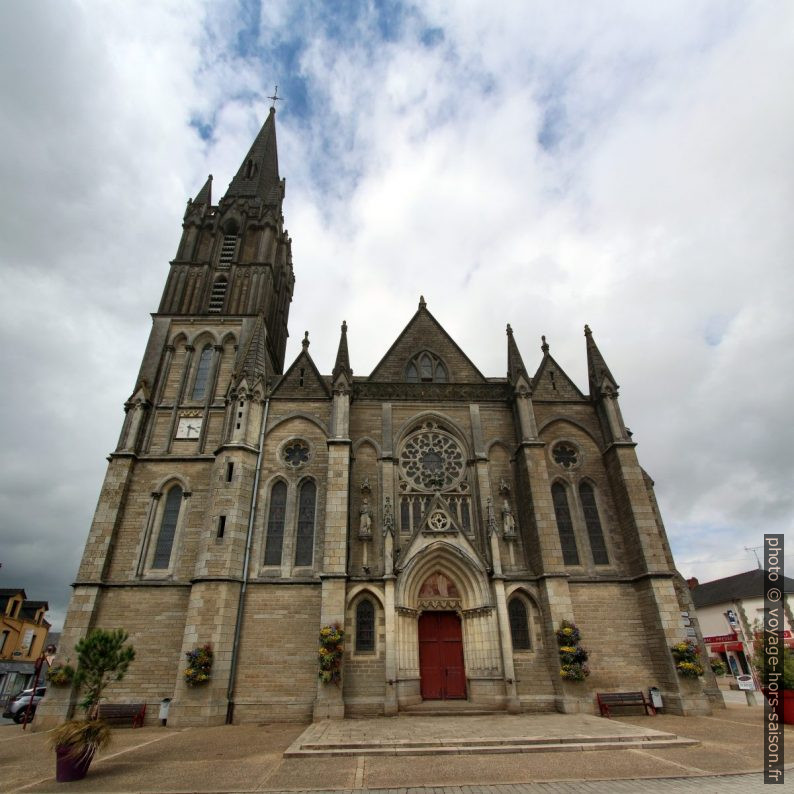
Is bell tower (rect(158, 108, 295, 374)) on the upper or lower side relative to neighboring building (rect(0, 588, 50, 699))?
upper

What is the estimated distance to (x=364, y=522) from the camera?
1631cm

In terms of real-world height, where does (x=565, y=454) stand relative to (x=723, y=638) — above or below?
above

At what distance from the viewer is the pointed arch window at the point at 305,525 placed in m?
16.4

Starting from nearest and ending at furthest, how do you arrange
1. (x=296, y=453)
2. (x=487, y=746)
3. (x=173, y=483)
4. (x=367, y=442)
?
1. (x=487, y=746)
2. (x=173, y=483)
3. (x=296, y=453)
4. (x=367, y=442)

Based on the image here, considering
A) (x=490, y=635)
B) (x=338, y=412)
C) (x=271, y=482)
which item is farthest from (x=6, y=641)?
(x=490, y=635)

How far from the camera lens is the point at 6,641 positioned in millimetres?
33906

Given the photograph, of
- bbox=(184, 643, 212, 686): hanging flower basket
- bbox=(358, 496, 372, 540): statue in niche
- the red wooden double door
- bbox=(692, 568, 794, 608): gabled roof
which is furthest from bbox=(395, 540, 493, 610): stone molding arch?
bbox=(692, 568, 794, 608): gabled roof

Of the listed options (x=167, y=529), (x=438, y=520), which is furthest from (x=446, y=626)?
(x=167, y=529)

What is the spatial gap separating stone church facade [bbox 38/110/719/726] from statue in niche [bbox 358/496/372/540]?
6.1 inches

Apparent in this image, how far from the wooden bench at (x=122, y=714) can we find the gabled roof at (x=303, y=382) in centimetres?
1108

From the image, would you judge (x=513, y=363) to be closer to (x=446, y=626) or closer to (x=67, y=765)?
(x=446, y=626)

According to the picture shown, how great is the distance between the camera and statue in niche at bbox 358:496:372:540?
53.0 feet

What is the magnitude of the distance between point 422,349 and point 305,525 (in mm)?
9548

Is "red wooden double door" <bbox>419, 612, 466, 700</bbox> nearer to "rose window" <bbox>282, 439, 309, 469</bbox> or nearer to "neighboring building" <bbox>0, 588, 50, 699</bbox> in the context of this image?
"rose window" <bbox>282, 439, 309, 469</bbox>
